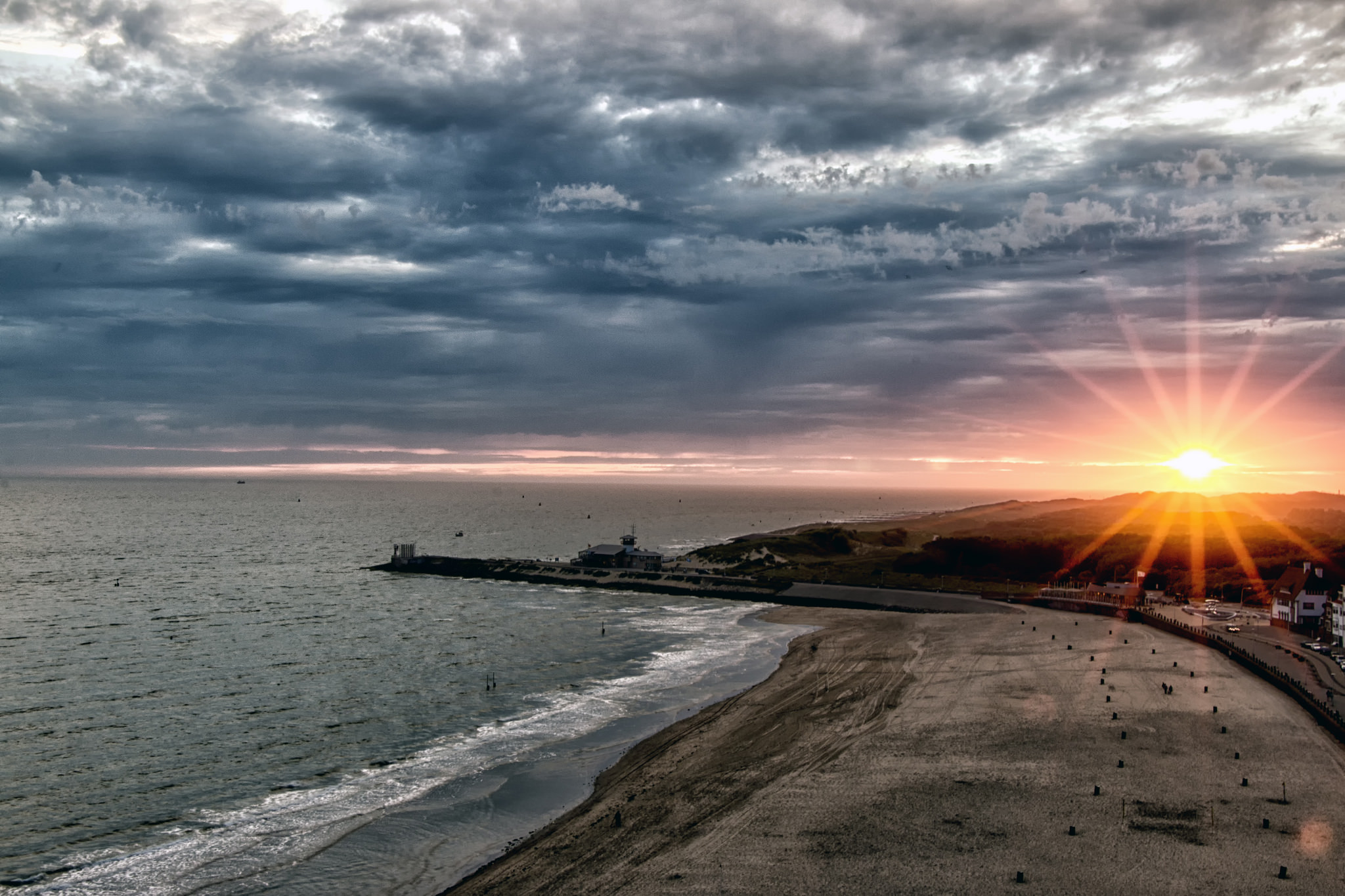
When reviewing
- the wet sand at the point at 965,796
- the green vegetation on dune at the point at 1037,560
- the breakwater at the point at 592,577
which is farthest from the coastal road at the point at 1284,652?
the breakwater at the point at 592,577

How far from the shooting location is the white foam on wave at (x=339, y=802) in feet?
101

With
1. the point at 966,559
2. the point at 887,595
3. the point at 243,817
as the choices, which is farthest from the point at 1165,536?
the point at 243,817

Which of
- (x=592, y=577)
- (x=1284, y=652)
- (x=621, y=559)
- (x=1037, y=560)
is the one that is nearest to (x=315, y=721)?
(x=1284, y=652)

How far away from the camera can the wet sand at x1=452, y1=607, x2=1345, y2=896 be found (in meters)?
29.3

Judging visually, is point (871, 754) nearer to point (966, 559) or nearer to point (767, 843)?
point (767, 843)

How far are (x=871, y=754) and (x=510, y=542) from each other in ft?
519

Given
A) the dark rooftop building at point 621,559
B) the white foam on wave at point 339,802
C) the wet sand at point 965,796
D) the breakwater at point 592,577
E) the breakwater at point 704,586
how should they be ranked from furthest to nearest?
the dark rooftop building at point 621,559 < the breakwater at point 592,577 < the breakwater at point 704,586 < the white foam on wave at point 339,802 < the wet sand at point 965,796

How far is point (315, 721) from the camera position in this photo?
165 ft

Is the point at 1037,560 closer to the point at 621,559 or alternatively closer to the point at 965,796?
the point at 621,559

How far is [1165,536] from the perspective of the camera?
495 feet

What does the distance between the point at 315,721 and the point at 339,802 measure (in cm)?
1389

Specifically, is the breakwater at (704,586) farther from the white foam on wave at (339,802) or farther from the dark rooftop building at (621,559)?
the white foam on wave at (339,802)

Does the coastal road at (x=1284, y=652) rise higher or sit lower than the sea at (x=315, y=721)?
higher

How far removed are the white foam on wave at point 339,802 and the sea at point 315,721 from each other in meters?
0.13
